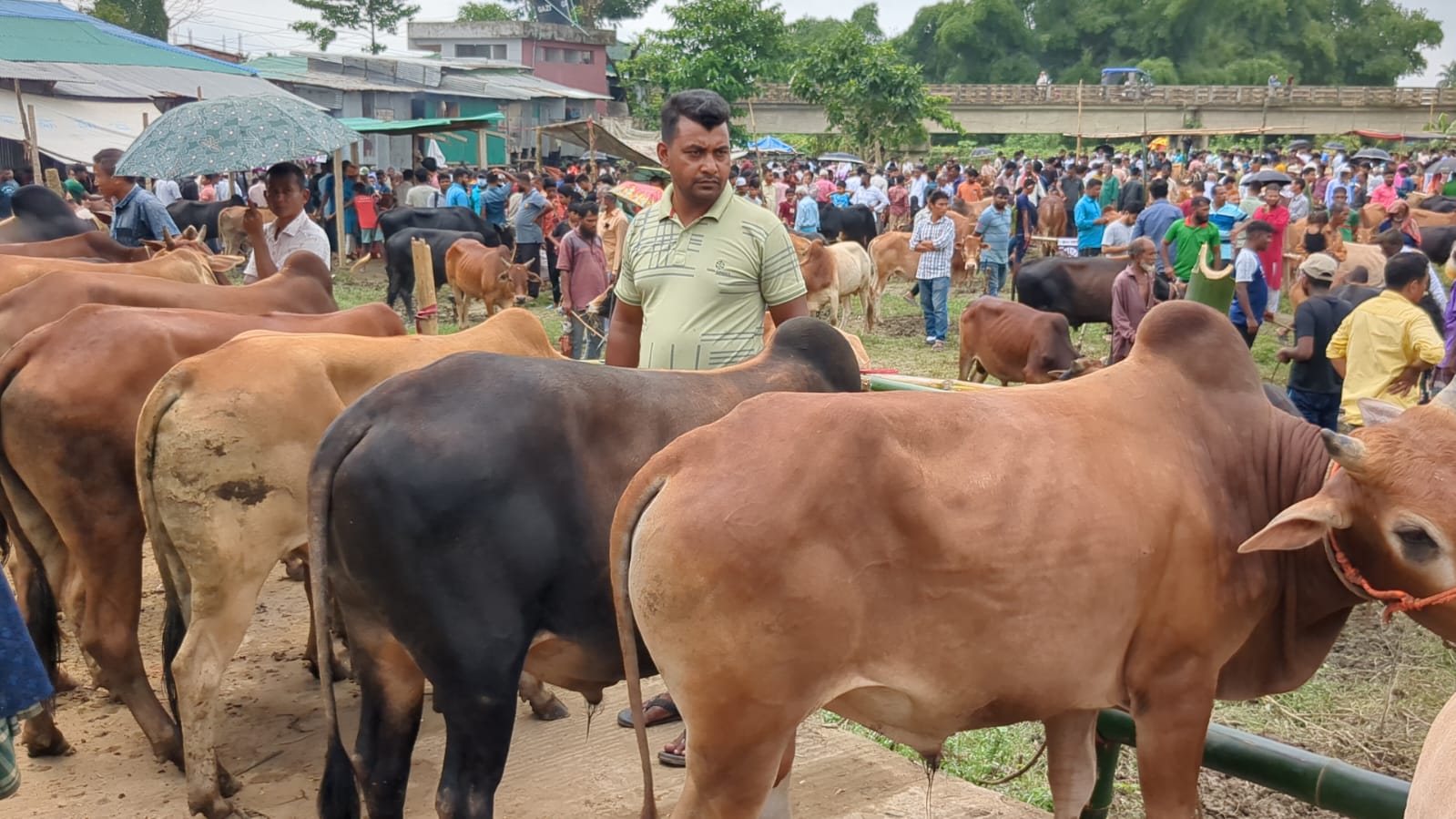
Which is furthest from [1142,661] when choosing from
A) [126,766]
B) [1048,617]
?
[126,766]

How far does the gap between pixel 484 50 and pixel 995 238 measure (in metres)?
57.5

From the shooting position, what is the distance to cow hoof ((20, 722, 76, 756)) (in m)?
4.51

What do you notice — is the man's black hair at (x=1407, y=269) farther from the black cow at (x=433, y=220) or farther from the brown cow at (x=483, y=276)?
the black cow at (x=433, y=220)

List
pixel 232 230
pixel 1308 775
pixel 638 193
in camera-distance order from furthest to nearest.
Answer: pixel 232 230 < pixel 638 193 < pixel 1308 775

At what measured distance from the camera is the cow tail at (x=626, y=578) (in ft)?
8.99

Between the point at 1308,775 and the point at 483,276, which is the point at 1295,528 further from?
the point at 483,276

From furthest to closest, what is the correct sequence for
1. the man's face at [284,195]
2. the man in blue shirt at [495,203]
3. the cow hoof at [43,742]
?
the man in blue shirt at [495,203], the man's face at [284,195], the cow hoof at [43,742]

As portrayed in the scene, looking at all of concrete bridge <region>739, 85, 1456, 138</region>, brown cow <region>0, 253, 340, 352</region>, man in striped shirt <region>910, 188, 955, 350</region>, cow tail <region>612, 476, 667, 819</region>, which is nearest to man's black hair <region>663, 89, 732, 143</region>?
cow tail <region>612, 476, 667, 819</region>

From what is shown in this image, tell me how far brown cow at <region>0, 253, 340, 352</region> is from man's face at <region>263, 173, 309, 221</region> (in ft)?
3.35

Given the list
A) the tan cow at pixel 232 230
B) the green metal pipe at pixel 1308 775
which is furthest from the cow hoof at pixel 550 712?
the tan cow at pixel 232 230

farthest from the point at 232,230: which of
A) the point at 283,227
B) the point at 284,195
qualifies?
the point at 284,195

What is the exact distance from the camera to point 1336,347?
7449mm

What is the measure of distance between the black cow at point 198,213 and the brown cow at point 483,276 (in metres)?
5.61

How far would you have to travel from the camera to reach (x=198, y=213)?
66.6ft
